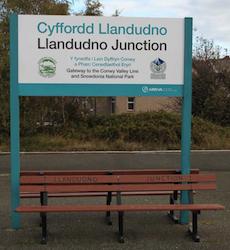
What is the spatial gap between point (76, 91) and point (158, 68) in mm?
1070

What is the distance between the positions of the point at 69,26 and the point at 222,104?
17.6 m

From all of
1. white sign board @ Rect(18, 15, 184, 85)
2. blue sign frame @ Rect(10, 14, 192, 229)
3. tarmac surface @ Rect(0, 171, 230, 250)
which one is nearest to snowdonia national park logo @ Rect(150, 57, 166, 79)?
white sign board @ Rect(18, 15, 184, 85)

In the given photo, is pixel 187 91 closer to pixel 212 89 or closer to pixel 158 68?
pixel 158 68

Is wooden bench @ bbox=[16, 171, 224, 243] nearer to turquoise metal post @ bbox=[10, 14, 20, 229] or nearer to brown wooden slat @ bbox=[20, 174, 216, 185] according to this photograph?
brown wooden slat @ bbox=[20, 174, 216, 185]

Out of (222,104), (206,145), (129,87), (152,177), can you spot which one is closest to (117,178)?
(152,177)

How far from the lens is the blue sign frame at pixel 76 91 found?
6.35 metres

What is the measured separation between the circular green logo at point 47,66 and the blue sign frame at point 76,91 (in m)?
0.15

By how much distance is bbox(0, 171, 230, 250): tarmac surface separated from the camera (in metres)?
5.77

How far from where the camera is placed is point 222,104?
23.3m

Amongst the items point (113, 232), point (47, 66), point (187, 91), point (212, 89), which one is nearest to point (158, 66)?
point (187, 91)

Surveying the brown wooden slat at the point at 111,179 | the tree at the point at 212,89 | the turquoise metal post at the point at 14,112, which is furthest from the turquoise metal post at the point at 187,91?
the tree at the point at 212,89

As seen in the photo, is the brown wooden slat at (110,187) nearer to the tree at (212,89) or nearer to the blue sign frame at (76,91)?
the blue sign frame at (76,91)

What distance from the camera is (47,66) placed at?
Result: 6441mm

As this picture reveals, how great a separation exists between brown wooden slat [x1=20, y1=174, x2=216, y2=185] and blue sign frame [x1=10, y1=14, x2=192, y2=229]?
0.65 feet
